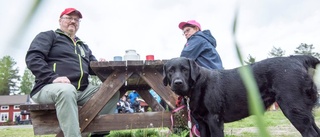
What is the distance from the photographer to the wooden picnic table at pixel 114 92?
3.39 metres

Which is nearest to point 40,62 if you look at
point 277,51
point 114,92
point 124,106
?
point 114,92

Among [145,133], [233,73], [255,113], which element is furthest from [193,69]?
[255,113]

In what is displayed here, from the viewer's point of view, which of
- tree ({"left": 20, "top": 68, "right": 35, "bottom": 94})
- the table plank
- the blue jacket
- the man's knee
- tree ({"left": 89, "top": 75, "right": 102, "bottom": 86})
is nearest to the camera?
tree ({"left": 20, "top": 68, "right": 35, "bottom": 94})

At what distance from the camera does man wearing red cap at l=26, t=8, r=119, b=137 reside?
3.01 metres

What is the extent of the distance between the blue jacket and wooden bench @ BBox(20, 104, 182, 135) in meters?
0.89

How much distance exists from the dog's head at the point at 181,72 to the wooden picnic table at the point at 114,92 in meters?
0.16

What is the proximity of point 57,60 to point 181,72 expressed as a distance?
1455 mm

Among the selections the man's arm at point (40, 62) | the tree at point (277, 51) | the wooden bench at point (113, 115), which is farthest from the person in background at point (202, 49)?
the tree at point (277, 51)

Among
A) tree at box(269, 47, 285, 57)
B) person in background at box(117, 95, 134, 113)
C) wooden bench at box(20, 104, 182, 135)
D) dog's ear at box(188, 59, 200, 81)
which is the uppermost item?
dog's ear at box(188, 59, 200, 81)

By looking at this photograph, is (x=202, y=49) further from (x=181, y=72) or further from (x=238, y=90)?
(x=238, y=90)

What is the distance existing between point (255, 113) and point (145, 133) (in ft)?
12.9

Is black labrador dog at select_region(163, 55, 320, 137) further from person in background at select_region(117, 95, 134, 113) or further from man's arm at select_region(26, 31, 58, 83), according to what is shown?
person in background at select_region(117, 95, 134, 113)

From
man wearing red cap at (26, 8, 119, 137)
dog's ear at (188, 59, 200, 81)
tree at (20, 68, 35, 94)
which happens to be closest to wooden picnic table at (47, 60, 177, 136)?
man wearing red cap at (26, 8, 119, 137)

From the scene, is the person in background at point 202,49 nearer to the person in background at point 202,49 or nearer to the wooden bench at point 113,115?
the person in background at point 202,49
